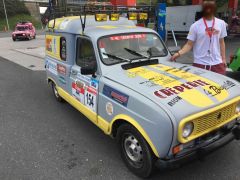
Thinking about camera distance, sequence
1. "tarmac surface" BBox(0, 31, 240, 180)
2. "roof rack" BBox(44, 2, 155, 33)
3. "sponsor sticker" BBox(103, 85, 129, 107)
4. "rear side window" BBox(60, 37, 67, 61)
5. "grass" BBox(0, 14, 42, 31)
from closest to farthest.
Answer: "sponsor sticker" BBox(103, 85, 129, 107), "tarmac surface" BBox(0, 31, 240, 180), "roof rack" BBox(44, 2, 155, 33), "rear side window" BBox(60, 37, 67, 61), "grass" BBox(0, 14, 42, 31)

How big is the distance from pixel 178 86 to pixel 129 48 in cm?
137

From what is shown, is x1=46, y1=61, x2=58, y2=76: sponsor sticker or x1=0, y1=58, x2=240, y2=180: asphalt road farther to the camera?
x1=46, y1=61, x2=58, y2=76: sponsor sticker

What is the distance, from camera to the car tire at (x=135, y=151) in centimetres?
321

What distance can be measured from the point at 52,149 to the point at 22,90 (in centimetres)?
397

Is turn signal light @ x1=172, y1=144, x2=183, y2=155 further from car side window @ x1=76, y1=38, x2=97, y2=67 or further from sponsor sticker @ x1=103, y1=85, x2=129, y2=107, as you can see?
car side window @ x1=76, y1=38, x2=97, y2=67

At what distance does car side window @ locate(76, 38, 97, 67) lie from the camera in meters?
4.27

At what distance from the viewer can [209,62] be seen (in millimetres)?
4504

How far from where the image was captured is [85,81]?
14.3 feet

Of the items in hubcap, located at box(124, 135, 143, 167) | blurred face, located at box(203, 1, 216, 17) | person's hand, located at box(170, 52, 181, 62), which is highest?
blurred face, located at box(203, 1, 216, 17)

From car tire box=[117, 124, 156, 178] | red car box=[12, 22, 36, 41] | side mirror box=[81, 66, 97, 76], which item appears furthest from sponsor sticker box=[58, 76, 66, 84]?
red car box=[12, 22, 36, 41]

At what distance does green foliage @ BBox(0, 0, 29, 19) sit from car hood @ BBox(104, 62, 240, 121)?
62.2 metres

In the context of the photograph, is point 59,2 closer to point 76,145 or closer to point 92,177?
point 76,145

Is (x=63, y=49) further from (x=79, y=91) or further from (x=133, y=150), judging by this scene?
(x=133, y=150)

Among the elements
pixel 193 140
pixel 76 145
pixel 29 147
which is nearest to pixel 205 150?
pixel 193 140
